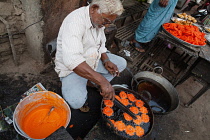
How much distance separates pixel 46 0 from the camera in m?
2.50

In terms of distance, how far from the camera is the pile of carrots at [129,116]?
6.91 ft

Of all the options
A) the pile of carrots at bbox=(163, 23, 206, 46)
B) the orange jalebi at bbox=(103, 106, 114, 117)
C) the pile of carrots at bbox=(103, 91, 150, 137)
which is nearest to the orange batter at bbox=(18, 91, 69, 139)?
the orange jalebi at bbox=(103, 106, 114, 117)

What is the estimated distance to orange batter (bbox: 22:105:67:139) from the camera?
6.07 feet

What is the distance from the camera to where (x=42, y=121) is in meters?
1.96

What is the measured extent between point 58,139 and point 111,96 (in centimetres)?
99

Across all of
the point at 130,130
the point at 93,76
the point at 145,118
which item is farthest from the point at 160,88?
the point at 93,76

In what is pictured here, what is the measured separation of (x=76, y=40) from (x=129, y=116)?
4.88ft

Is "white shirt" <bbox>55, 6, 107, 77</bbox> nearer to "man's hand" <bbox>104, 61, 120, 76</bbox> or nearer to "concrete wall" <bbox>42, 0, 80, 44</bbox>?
"man's hand" <bbox>104, 61, 120, 76</bbox>

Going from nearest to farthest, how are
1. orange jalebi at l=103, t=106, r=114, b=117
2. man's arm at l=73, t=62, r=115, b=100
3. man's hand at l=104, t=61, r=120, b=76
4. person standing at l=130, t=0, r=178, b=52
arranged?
man's arm at l=73, t=62, r=115, b=100, orange jalebi at l=103, t=106, r=114, b=117, man's hand at l=104, t=61, r=120, b=76, person standing at l=130, t=0, r=178, b=52

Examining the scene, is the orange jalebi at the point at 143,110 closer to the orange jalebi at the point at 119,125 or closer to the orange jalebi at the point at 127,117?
the orange jalebi at the point at 127,117

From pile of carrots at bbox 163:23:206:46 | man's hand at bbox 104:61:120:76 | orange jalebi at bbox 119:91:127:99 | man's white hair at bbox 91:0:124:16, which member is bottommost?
orange jalebi at bbox 119:91:127:99

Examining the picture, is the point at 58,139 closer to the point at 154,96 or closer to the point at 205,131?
the point at 154,96

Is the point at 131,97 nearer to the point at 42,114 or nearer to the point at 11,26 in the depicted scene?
the point at 42,114

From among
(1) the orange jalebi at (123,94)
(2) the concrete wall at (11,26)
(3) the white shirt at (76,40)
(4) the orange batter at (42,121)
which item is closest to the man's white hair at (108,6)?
(3) the white shirt at (76,40)
